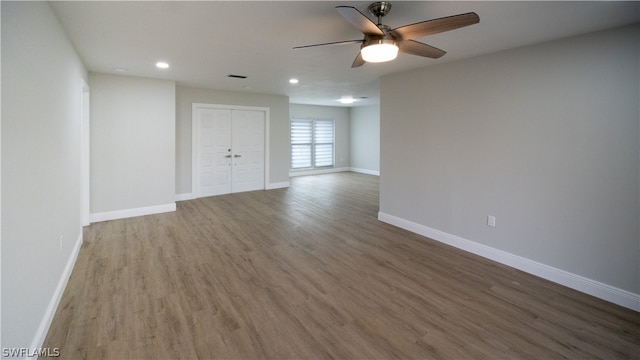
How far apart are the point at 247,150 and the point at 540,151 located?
588cm

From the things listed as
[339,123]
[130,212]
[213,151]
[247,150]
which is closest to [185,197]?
[213,151]

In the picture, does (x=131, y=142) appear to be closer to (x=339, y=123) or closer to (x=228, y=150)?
(x=228, y=150)

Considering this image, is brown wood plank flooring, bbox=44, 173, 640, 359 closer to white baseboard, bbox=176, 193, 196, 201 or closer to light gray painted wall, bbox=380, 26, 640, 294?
light gray painted wall, bbox=380, 26, 640, 294

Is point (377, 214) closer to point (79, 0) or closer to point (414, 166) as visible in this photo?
point (414, 166)

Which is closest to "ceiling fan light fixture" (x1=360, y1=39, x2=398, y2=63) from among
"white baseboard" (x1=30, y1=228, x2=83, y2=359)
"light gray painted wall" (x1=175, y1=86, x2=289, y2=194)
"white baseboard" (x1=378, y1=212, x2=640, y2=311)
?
"white baseboard" (x1=378, y1=212, x2=640, y2=311)

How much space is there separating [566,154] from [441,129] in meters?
1.42

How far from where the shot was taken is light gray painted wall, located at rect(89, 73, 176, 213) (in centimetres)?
494

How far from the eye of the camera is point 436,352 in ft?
6.74

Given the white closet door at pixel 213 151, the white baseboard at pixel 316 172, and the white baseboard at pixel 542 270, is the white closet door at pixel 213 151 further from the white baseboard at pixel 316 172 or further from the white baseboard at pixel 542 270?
the white baseboard at pixel 542 270

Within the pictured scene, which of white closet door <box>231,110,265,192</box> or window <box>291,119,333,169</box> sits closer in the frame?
white closet door <box>231,110,265,192</box>

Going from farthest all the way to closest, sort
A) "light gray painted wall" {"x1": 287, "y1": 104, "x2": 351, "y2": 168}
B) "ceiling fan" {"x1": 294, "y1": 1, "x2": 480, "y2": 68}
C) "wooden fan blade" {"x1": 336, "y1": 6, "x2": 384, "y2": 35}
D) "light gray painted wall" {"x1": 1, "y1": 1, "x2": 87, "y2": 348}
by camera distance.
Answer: "light gray painted wall" {"x1": 287, "y1": 104, "x2": 351, "y2": 168}, "ceiling fan" {"x1": 294, "y1": 1, "x2": 480, "y2": 68}, "wooden fan blade" {"x1": 336, "y1": 6, "x2": 384, "y2": 35}, "light gray painted wall" {"x1": 1, "y1": 1, "x2": 87, "y2": 348}

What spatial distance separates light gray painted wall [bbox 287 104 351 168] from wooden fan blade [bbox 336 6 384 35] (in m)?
8.08

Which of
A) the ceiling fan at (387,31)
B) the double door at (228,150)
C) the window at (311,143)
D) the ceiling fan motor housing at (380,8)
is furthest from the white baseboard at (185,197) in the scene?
the ceiling fan motor housing at (380,8)

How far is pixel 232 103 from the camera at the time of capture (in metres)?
7.02
